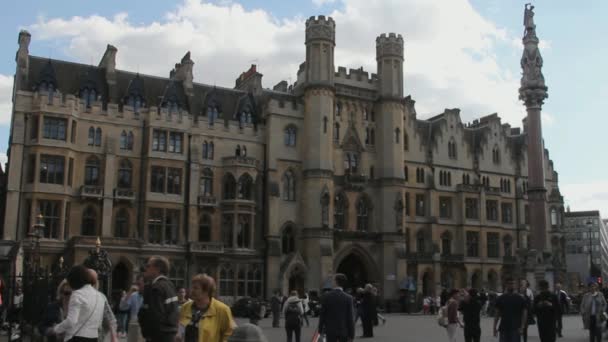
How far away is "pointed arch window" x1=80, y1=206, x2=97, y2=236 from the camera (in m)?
43.8

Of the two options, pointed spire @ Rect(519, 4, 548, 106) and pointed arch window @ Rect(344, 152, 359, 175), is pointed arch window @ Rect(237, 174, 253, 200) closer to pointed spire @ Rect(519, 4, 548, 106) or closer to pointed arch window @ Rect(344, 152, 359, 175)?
pointed arch window @ Rect(344, 152, 359, 175)

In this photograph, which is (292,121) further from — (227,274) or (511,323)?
(511,323)

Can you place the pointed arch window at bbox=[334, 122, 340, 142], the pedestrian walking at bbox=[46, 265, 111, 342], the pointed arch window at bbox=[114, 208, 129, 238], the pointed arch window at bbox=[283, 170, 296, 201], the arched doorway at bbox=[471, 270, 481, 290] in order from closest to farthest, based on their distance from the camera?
the pedestrian walking at bbox=[46, 265, 111, 342] → the pointed arch window at bbox=[114, 208, 129, 238] → the pointed arch window at bbox=[283, 170, 296, 201] → the pointed arch window at bbox=[334, 122, 340, 142] → the arched doorway at bbox=[471, 270, 481, 290]

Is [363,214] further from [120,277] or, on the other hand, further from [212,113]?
[120,277]

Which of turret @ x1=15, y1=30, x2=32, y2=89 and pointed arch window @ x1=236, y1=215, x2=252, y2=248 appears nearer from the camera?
turret @ x1=15, y1=30, x2=32, y2=89

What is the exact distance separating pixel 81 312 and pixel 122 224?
37.6m

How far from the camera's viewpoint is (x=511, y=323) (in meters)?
15.4

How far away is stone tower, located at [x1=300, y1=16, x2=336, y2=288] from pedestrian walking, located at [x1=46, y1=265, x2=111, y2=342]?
1580 inches

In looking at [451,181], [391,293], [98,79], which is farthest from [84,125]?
[451,181]

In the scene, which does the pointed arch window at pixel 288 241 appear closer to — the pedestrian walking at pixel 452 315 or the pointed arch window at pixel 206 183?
the pointed arch window at pixel 206 183

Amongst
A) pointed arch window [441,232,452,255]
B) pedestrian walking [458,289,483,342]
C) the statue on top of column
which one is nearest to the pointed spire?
the statue on top of column

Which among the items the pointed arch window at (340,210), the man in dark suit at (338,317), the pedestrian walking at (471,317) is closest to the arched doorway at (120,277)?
the pointed arch window at (340,210)

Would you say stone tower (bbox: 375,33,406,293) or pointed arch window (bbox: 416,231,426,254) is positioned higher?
stone tower (bbox: 375,33,406,293)

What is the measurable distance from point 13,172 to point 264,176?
16.4 m
